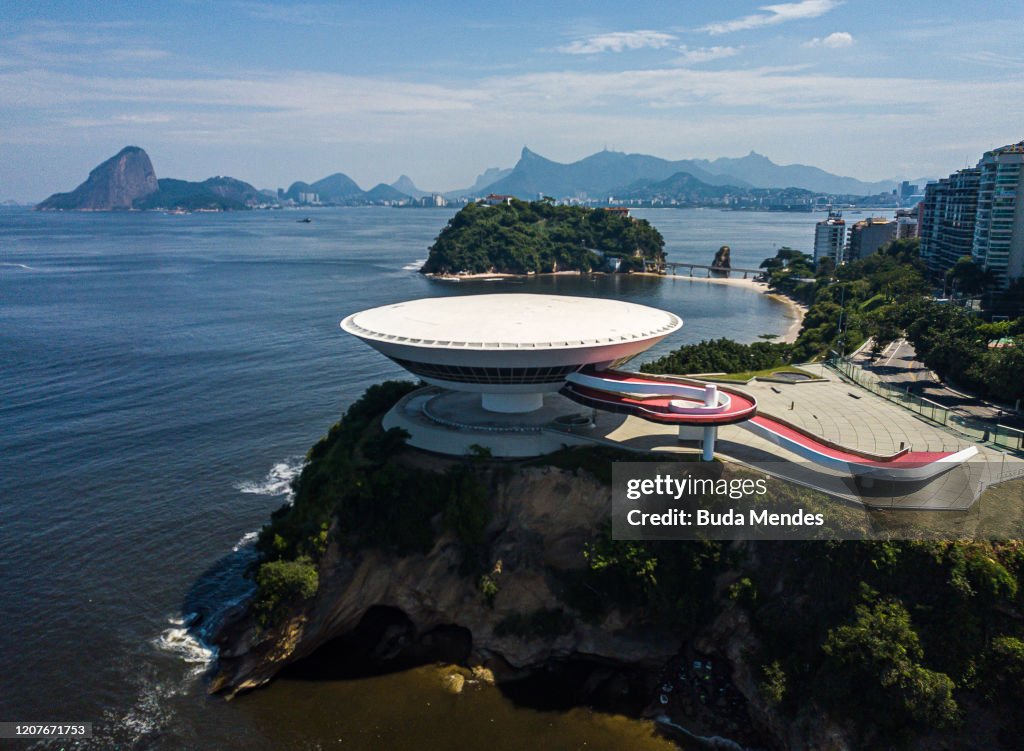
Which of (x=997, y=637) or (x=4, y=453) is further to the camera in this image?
(x=4, y=453)

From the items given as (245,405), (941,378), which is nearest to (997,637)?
(941,378)

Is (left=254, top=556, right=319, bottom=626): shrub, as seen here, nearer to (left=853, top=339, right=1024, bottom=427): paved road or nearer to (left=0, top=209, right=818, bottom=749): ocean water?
(left=0, top=209, right=818, bottom=749): ocean water

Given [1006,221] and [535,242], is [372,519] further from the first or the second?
[535,242]

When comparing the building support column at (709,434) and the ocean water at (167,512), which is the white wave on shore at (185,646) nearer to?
the ocean water at (167,512)

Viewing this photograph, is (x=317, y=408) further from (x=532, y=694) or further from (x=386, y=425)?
(x=532, y=694)

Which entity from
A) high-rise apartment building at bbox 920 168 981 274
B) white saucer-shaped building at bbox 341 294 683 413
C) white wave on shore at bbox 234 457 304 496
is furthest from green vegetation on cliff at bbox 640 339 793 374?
high-rise apartment building at bbox 920 168 981 274

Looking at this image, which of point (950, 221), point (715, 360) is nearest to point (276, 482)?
point (715, 360)
